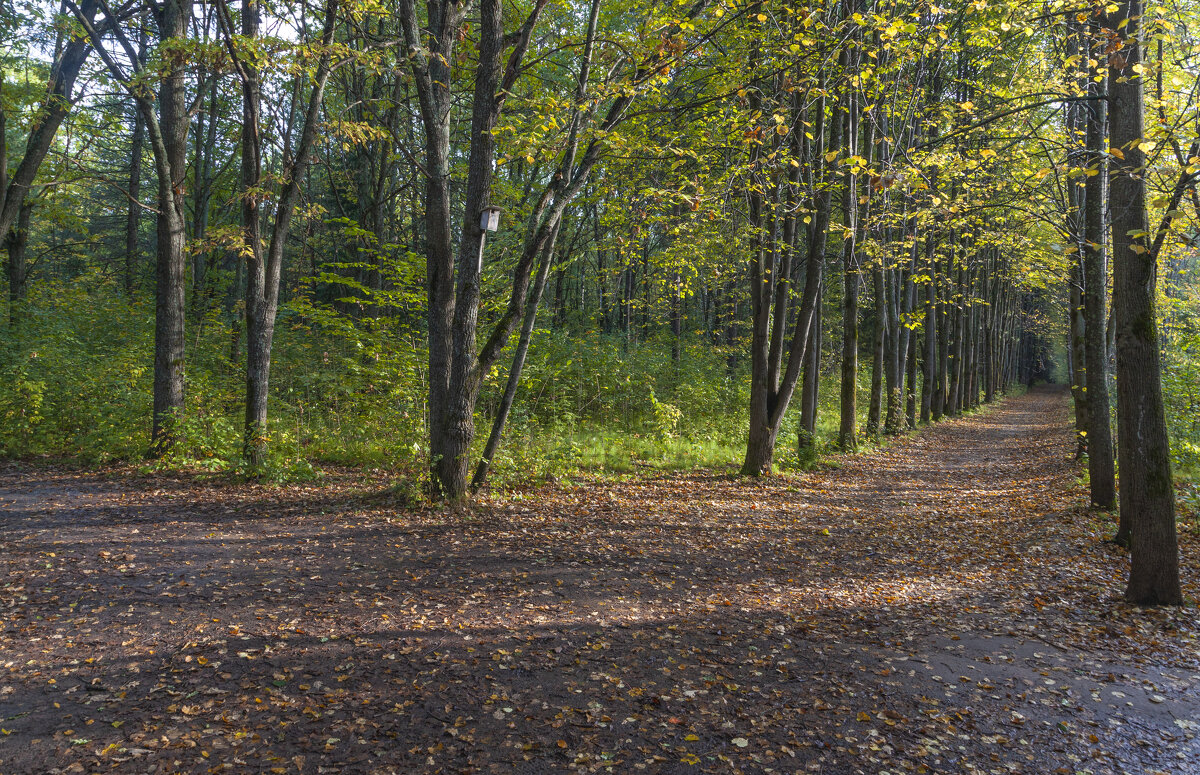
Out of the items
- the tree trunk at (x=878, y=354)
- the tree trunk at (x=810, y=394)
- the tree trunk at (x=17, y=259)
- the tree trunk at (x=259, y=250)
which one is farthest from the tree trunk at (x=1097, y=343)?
the tree trunk at (x=17, y=259)

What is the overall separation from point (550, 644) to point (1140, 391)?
557 centimetres

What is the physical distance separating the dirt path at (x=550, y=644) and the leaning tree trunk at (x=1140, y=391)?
1.58 ft

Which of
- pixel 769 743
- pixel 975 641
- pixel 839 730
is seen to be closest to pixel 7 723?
pixel 769 743

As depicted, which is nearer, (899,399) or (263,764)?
(263,764)

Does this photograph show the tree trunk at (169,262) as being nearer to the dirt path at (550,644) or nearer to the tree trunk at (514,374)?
the dirt path at (550,644)

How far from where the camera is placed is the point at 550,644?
455 cm

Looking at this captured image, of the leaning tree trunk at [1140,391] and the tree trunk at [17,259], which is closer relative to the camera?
the leaning tree trunk at [1140,391]

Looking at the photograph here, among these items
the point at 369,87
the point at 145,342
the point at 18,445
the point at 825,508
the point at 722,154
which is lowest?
the point at 825,508

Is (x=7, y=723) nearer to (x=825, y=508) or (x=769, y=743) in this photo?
(x=769, y=743)

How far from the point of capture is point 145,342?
1276 cm

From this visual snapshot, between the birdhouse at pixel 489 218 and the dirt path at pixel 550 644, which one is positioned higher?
the birdhouse at pixel 489 218

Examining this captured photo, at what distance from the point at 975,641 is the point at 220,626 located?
19.2 ft

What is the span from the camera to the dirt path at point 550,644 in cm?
328

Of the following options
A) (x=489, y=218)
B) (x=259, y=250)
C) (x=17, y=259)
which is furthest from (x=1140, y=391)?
(x=17, y=259)
